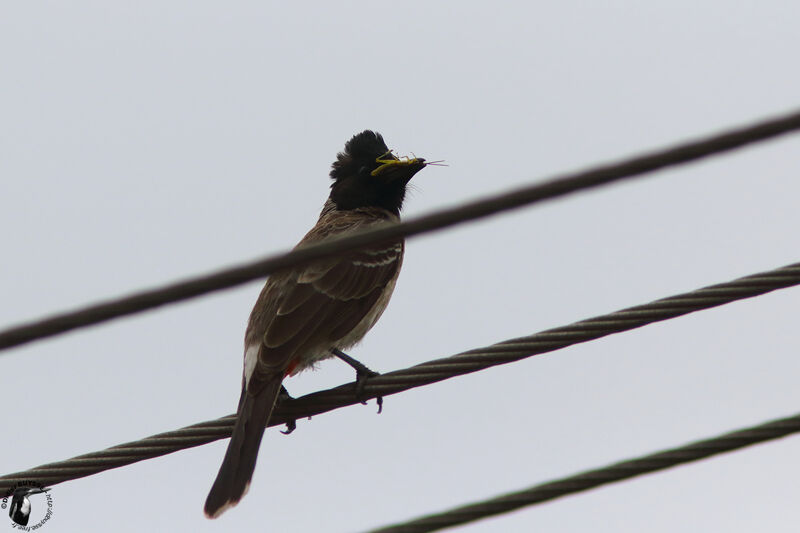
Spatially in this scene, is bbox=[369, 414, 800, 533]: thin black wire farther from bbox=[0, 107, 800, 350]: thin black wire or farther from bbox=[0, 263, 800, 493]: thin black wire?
bbox=[0, 263, 800, 493]: thin black wire

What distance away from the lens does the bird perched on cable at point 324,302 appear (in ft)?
22.0

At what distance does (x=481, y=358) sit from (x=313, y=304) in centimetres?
272

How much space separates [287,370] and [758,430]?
4256mm

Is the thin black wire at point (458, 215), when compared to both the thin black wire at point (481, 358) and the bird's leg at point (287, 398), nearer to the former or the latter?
the thin black wire at point (481, 358)

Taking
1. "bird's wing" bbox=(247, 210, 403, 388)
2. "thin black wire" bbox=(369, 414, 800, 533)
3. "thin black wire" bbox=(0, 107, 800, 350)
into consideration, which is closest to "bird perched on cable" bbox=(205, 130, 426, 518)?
"bird's wing" bbox=(247, 210, 403, 388)

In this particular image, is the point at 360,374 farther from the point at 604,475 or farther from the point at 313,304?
the point at 604,475

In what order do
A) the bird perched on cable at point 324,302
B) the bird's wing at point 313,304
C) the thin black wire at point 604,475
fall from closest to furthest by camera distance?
the thin black wire at point 604,475 < the bird perched on cable at point 324,302 < the bird's wing at point 313,304

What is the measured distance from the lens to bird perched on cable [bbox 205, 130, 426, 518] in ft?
22.0

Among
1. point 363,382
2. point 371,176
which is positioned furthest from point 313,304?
point 371,176

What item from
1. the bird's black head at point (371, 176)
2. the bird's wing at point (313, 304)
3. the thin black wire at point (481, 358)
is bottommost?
the thin black wire at point (481, 358)

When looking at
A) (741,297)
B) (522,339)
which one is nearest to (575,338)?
(522,339)

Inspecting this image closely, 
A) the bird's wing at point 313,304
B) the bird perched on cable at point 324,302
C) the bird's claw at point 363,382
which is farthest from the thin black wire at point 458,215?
the bird's wing at point 313,304

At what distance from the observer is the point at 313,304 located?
7.78 m

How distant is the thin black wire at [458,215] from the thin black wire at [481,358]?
6.11 feet
